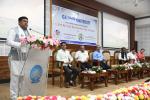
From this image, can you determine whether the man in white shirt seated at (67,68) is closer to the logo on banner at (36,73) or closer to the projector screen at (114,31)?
the logo on banner at (36,73)

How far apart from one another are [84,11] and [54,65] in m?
3.35

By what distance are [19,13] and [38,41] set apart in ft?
11.1

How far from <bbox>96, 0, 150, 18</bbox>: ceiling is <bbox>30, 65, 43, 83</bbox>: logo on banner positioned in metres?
6.67

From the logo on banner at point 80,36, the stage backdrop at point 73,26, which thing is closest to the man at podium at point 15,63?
the stage backdrop at point 73,26

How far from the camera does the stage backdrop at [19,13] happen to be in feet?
18.3

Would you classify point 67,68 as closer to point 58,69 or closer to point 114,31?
point 58,69

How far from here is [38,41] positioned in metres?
2.88

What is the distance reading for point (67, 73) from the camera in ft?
18.0

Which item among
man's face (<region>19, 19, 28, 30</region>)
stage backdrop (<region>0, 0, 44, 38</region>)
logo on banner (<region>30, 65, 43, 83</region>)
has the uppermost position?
stage backdrop (<region>0, 0, 44, 38</region>)

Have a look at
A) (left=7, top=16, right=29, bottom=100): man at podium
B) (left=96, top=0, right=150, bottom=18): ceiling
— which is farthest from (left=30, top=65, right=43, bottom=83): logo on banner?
(left=96, top=0, right=150, bottom=18): ceiling

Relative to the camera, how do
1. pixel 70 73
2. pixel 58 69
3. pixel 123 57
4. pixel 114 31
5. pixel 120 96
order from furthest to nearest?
1. pixel 114 31
2. pixel 123 57
3. pixel 58 69
4. pixel 70 73
5. pixel 120 96

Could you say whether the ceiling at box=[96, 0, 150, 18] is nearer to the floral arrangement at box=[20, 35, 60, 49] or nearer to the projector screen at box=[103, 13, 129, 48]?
the projector screen at box=[103, 13, 129, 48]

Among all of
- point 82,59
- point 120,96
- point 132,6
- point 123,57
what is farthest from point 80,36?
point 120,96

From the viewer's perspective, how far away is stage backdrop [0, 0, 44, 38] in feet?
18.3
